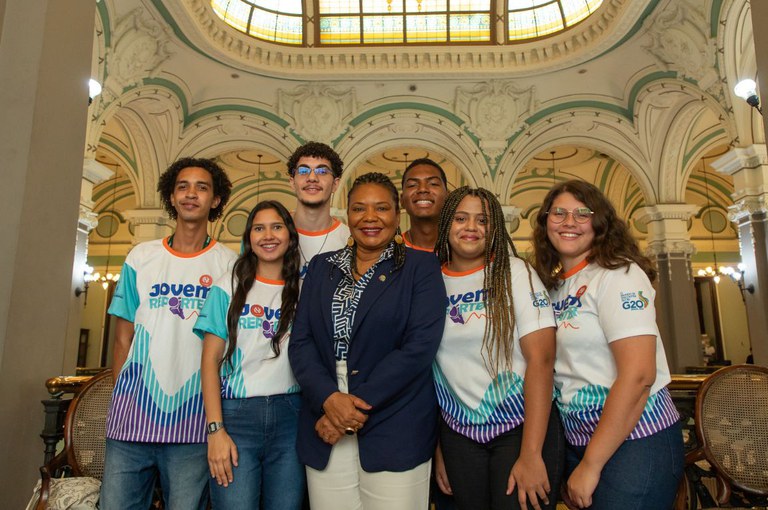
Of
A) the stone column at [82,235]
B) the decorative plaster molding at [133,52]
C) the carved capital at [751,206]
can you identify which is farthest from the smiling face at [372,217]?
the carved capital at [751,206]

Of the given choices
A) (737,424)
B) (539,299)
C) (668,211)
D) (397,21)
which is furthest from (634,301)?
(668,211)

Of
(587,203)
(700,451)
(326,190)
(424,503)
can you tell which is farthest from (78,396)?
(700,451)

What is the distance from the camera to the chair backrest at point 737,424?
2.48 metres

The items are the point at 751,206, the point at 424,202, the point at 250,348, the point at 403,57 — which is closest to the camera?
the point at 250,348

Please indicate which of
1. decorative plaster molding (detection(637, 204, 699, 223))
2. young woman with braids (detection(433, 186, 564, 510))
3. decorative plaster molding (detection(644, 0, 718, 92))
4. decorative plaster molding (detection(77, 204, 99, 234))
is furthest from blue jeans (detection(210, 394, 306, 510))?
decorative plaster molding (detection(637, 204, 699, 223))

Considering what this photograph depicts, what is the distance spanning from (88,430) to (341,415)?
1555 millimetres

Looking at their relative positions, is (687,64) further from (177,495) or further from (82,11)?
(177,495)

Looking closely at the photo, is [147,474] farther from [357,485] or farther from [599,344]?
[599,344]

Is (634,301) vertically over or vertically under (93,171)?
under

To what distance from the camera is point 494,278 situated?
2100 millimetres

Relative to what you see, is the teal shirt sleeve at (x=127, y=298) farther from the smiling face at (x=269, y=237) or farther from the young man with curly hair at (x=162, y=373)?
the smiling face at (x=269, y=237)

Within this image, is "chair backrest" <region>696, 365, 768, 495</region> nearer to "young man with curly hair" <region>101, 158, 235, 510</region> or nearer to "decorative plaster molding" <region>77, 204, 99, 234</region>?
"young man with curly hair" <region>101, 158, 235, 510</region>

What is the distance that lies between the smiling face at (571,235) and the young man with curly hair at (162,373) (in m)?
1.38

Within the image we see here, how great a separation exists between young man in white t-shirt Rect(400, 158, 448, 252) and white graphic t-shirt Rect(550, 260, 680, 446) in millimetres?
1098
